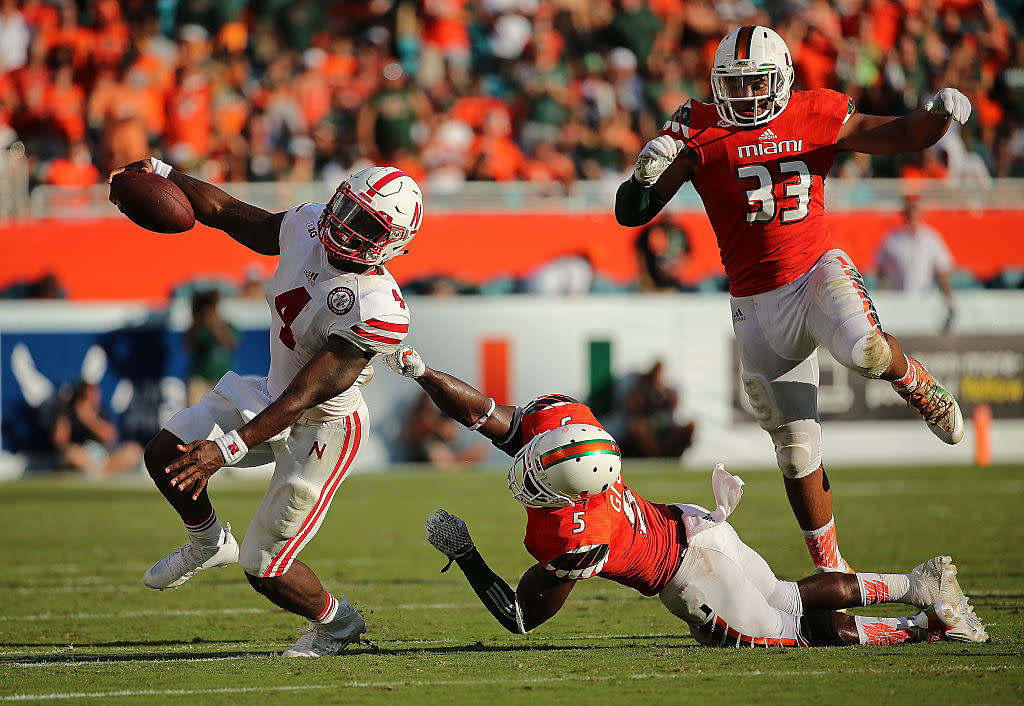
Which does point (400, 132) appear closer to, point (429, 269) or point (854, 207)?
point (429, 269)

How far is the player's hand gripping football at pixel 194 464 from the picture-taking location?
15.3ft

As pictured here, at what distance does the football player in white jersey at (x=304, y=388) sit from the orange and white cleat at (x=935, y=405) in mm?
2220

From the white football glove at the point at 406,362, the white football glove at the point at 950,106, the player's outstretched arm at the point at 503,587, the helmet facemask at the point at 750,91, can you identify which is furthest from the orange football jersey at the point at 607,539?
the white football glove at the point at 950,106

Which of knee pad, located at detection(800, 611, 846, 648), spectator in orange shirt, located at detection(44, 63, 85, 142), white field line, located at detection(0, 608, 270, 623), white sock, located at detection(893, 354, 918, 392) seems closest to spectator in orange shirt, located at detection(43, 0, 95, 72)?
spectator in orange shirt, located at detection(44, 63, 85, 142)

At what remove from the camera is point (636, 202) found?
6.03 metres

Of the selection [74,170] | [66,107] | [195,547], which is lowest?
[195,547]

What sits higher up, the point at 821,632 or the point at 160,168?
the point at 160,168

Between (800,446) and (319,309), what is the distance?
88.2 inches

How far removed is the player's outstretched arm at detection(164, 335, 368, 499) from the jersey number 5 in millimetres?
284

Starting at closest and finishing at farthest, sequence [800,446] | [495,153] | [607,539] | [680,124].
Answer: [607,539], [800,446], [680,124], [495,153]

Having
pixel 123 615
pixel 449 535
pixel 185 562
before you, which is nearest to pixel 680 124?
pixel 449 535

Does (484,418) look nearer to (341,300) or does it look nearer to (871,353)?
(341,300)

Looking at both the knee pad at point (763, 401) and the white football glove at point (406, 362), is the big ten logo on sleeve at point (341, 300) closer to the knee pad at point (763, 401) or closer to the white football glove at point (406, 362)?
the white football glove at point (406, 362)

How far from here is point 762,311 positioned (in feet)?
19.6
